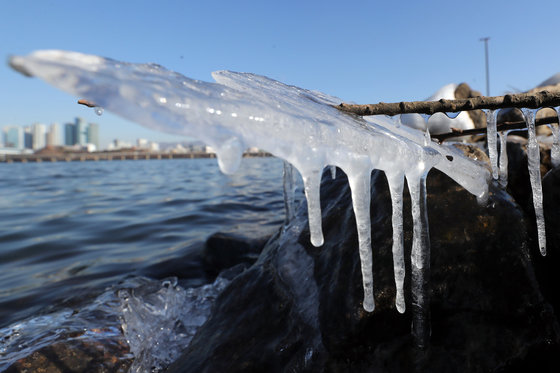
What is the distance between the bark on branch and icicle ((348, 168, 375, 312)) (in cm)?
28

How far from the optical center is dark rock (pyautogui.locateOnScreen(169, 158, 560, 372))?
1760mm

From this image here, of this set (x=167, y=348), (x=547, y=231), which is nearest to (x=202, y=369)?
(x=167, y=348)

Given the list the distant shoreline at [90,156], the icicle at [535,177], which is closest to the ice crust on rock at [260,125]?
the icicle at [535,177]

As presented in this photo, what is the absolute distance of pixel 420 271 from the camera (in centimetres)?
192

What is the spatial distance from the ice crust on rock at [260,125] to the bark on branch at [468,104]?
15 centimetres

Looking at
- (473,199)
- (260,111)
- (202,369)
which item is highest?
(260,111)

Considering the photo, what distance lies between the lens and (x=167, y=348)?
3145 mm

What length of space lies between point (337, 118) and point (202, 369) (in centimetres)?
191

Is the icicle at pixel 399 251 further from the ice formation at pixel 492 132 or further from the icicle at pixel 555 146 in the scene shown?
the icicle at pixel 555 146

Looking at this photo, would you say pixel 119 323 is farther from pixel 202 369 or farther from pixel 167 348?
pixel 202 369

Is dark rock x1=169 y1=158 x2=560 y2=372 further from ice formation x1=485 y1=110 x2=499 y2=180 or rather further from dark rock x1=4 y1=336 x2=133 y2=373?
dark rock x1=4 y1=336 x2=133 y2=373

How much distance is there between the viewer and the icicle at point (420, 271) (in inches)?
71.9

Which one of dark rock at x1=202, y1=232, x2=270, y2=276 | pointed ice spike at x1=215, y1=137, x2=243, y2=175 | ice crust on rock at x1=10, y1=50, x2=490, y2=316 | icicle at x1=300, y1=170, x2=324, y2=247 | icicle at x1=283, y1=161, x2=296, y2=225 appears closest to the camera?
ice crust on rock at x1=10, y1=50, x2=490, y2=316

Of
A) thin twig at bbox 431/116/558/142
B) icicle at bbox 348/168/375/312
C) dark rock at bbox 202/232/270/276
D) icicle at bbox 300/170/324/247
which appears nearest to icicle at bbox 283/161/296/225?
dark rock at bbox 202/232/270/276
